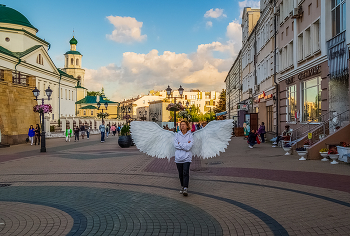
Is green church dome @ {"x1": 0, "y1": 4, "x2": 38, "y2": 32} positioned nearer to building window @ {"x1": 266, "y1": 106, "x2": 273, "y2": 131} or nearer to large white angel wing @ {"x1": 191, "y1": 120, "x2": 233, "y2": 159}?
building window @ {"x1": 266, "y1": 106, "x2": 273, "y2": 131}

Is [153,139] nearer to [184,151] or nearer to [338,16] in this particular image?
[184,151]

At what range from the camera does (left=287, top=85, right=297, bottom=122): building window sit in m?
21.4

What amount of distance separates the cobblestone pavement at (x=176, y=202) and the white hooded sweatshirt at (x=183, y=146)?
843mm

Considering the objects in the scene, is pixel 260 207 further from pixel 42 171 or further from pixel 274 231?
pixel 42 171

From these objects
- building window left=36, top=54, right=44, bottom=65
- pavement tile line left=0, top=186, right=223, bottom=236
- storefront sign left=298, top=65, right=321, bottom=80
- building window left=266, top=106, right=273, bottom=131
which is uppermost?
building window left=36, top=54, right=44, bottom=65

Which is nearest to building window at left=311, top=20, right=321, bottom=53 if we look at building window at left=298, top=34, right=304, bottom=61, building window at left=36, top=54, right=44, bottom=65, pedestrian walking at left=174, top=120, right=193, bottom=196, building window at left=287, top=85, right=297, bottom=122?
building window at left=298, top=34, right=304, bottom=61

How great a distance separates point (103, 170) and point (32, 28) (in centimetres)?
6070

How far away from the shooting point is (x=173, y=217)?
6039 mm

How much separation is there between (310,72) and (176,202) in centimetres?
1368

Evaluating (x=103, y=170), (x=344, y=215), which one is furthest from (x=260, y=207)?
(x=103, y=170)

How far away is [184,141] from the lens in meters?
7.89

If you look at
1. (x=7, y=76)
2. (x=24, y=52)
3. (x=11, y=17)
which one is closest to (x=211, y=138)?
(x=7, y=76)

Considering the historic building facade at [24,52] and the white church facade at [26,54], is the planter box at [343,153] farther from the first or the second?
the white church facade at [26,54]

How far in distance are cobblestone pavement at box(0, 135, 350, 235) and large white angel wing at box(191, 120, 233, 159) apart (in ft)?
3.19
